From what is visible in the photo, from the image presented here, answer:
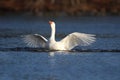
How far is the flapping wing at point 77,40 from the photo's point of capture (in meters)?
22.8

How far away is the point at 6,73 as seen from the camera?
1831 cm

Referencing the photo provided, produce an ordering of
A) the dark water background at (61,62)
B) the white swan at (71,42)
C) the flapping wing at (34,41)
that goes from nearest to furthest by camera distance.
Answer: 1. the dark water background at (61,62)
2. the white swan at (71,42)
3. the flapping wing at (34,41)

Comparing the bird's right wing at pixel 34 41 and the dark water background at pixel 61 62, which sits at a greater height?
the bird's right wing at pixel 34 41

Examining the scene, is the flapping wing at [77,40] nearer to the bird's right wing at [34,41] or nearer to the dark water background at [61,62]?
the dark water background at [61,62]

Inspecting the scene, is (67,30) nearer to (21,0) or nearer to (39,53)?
(39,53)

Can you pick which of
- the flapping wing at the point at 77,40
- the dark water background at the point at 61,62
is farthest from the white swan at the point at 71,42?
the dark water background at the point at 61,62

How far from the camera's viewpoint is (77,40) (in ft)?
75.0

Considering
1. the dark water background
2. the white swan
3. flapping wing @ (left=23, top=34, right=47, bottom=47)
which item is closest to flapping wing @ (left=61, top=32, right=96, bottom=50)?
the white swan

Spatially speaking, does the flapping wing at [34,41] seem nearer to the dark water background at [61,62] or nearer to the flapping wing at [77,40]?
the dark water background at [61,62]

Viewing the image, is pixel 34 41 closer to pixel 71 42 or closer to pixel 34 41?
pixel 34 41

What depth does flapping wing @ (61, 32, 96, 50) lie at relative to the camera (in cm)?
2278

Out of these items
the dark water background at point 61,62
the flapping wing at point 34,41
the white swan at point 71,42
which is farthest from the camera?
the flapping wing at point 34,41

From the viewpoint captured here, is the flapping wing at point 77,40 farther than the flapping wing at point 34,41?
No

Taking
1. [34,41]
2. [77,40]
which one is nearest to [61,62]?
[77,40]
